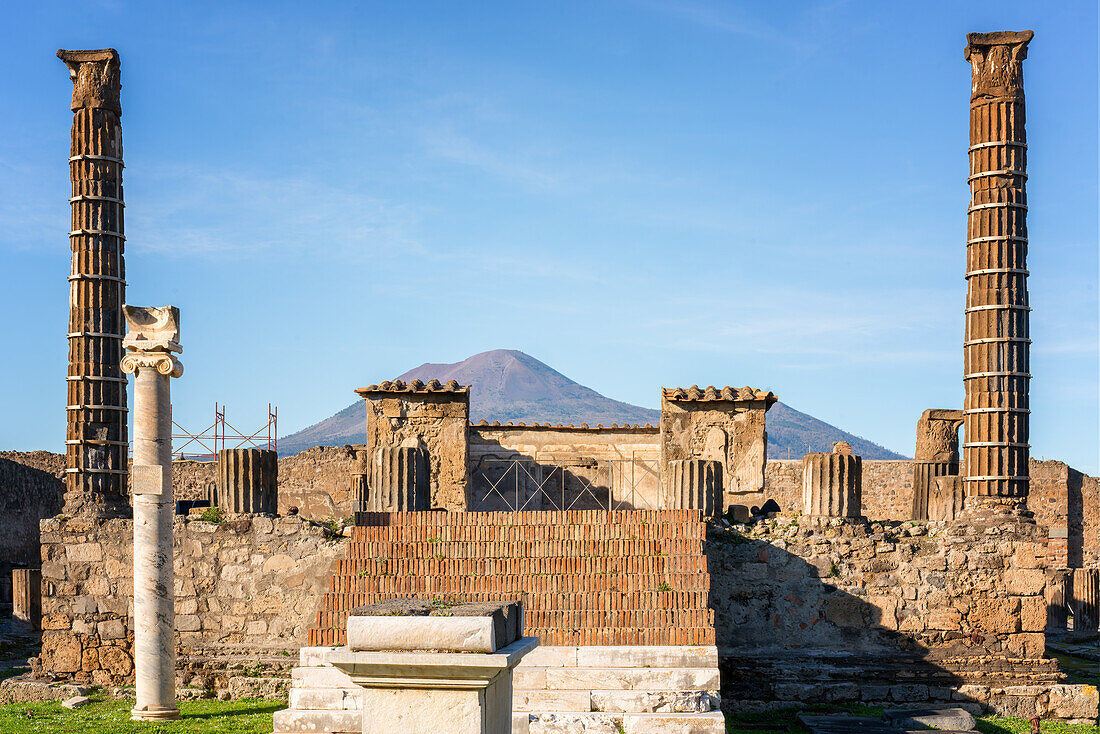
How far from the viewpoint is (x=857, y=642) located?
12.6 meters

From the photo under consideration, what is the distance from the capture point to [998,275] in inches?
573

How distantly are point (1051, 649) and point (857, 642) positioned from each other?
7.39m

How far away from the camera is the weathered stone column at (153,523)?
1145cm

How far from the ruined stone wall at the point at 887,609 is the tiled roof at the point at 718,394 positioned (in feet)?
18.6

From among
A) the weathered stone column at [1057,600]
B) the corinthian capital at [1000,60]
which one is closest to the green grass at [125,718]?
the corinthian capital at [1000,60]

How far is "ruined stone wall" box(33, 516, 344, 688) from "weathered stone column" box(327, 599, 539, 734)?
804 centimetres

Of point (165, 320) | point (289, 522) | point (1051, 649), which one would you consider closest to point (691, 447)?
point (1051, 649)

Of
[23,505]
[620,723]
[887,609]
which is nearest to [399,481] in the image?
[620,723]

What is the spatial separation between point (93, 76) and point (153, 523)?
666 cm

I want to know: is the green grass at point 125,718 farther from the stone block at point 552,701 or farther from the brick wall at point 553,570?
the stone block at point 552,701

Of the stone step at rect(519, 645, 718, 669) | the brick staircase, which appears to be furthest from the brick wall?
the stone step at rect(519, 645, 718, 669)

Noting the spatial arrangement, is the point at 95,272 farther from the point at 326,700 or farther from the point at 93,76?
the point at 326,700

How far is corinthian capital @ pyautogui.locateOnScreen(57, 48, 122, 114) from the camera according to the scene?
14.9 meters

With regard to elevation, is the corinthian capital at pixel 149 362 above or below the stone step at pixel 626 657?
above
